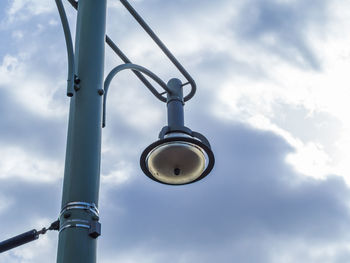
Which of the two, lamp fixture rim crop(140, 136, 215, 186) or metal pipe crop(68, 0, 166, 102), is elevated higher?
metal pipe crop(68, 0, 166, 102)

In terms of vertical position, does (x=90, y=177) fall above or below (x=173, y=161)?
below

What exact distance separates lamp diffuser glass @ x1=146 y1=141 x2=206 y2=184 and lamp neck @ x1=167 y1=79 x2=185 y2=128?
0.31 metres

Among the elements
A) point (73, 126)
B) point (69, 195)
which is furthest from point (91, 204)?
point (73, 126)

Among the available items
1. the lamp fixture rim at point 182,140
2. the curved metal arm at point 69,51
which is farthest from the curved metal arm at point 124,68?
Answer: the lamp fixture rim at point 182,140

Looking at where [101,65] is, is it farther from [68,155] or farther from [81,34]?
[68,155]

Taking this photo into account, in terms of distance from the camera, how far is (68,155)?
13.8 feet

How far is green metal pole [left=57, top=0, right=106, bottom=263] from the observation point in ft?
12.3

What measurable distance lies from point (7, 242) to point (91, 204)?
128 centimetres

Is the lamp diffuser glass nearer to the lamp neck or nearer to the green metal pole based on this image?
the lamp neck

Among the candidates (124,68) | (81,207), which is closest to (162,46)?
(124,68)

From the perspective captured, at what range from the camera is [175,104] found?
616 centimetres

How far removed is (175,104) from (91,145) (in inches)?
83.8

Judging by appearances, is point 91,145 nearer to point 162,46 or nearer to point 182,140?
point 182,140

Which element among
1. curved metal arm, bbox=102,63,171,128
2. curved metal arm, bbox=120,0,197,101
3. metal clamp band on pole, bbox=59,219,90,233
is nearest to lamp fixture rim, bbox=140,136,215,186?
curved metal arm, bbox=102,63,171,128
